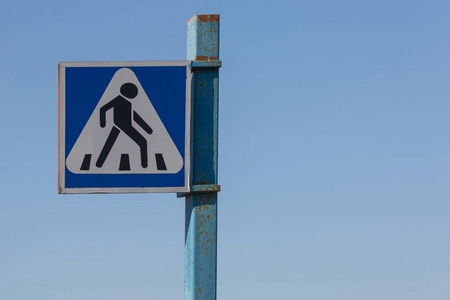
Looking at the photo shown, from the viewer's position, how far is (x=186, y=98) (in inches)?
193

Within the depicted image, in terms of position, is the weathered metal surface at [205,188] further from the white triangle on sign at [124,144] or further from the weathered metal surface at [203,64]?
the weathered metal surface at [203,64]

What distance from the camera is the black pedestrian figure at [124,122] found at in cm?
483

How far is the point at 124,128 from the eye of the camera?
4.85 m

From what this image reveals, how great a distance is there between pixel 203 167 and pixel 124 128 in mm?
536

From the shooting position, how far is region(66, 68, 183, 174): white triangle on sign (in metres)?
4.82

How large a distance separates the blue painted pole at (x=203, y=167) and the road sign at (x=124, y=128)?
3.4 inches

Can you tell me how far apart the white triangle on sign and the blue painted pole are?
0.58 ft

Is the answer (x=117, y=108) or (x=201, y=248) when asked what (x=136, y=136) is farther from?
(x=201, y=248)

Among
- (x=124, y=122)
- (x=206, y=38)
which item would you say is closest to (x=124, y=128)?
(x=124, y=122)

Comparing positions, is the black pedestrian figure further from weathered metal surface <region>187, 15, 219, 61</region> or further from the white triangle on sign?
weathered metal surface <region>187, 15, 219, 61</region>

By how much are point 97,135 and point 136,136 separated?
24 cm

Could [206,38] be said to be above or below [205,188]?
above

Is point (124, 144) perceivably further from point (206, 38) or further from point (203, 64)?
point (206, 38)

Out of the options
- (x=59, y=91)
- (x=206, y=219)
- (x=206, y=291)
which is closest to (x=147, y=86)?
(x=59, y=91)
